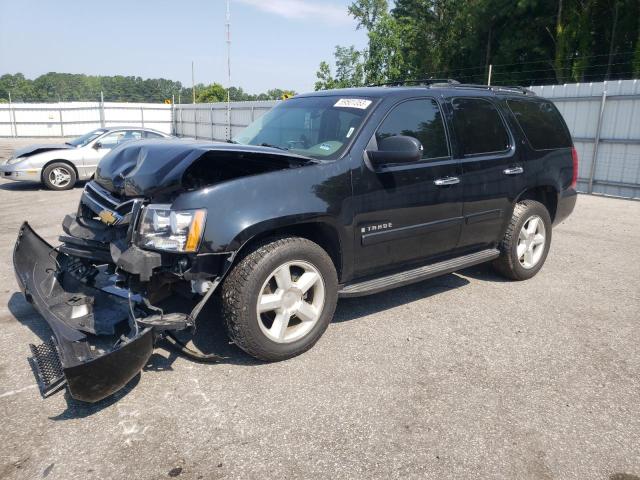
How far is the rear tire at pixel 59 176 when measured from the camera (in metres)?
11.1

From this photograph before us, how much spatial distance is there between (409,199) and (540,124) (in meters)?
2.27

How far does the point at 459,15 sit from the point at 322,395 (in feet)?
143

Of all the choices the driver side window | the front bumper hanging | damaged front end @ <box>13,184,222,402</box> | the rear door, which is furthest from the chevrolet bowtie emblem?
the driver side window

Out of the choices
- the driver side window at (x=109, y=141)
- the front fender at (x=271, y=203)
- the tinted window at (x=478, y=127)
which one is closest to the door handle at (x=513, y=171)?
the tinted window at (x=478, y=127)

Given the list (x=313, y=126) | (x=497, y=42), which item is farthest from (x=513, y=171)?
(x=497, y=42)

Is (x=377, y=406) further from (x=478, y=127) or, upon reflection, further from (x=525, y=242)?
(x=525, y=242)

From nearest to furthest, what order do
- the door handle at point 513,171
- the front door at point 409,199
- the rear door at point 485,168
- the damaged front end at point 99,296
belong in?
the damaged front end at point 99,296 < the front door at point 409,199 < the rear door at point 485,168 < the door handle at point 513,171

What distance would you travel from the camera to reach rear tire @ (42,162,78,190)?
36.6 ft

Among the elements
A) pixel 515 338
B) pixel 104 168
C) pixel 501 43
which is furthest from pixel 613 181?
pixel 501 43

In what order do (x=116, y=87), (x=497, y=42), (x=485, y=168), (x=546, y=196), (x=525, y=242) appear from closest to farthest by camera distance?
1. (x=485, y=168)
2. (x=525, y=242)
3. (x=546, y=196)
4. (x=497, y=42)
5. (x=116, y=87)

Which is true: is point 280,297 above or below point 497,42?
below

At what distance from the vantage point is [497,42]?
35.9m

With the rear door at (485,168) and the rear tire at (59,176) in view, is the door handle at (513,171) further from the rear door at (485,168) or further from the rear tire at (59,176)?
the rear tire at (59,176)

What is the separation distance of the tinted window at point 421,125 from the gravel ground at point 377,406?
4.72 feet
